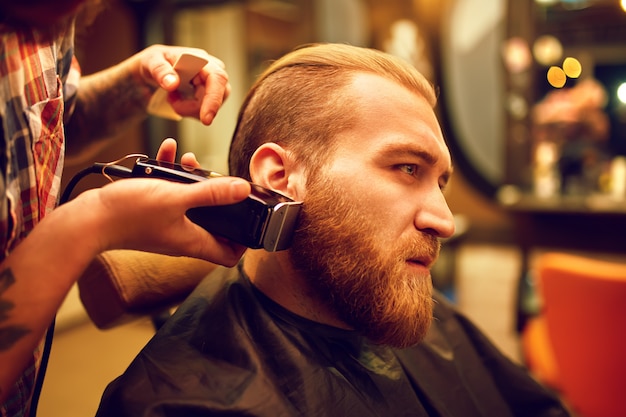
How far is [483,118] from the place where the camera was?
723 cm

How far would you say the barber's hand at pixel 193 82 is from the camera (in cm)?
102

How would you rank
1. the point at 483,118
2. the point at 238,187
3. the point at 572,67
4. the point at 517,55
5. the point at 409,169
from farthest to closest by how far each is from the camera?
1. the point at 483,118
2. the point at 572,67
3. the point at 517,55
4. the point at 409,169
5. the point at 238,187

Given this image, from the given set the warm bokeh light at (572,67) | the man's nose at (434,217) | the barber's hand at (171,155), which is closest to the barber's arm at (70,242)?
the barber's hand at (171,155)

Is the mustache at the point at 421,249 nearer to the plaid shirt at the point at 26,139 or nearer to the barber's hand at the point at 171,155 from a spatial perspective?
the barber's hand at the point at 171,155

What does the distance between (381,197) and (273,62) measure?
17.7 inches

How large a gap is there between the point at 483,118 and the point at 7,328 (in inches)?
283

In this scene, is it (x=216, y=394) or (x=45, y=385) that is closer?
(x=216, y=394)

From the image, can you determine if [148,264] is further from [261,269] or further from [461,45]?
[461,45]

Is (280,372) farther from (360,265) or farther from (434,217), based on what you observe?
(434,217)

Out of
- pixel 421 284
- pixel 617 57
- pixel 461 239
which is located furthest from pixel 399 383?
pixel 617 57

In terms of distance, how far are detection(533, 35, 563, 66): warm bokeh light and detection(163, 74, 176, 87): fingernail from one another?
4948mm

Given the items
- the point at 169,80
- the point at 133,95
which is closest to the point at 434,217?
the point at 169,80

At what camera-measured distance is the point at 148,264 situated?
42.3 inches

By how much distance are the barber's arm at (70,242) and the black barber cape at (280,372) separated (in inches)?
9.3
